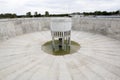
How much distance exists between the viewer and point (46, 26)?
11.7m

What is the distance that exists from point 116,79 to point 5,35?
794 centimetres

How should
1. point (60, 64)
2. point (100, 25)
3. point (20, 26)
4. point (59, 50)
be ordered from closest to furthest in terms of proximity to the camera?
1. point (60, 64)
2. point (59, 50)
3. point (100, 25)
4. point (20, 26)

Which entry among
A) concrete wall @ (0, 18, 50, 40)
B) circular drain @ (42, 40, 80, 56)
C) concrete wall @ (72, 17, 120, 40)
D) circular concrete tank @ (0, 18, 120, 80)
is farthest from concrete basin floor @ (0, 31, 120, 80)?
concrete wall @ (72, 17, 120, 40)

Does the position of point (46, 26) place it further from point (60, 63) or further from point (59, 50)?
point (60, 63)

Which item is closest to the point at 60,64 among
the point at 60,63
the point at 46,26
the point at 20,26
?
the point at 60,63

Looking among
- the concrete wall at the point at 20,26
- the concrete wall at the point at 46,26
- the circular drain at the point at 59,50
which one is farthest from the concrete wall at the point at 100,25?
the circular drain at the point at 59,50

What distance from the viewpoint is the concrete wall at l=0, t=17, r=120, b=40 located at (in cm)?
848

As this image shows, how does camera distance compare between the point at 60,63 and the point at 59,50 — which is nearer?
the point at 60,63

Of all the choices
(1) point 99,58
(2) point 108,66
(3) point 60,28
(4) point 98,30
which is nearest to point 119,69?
(2) point 108,66

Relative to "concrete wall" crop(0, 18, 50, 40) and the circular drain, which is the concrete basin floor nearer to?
the circular drain

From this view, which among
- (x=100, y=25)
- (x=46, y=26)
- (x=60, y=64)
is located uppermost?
(x=100, y=25)

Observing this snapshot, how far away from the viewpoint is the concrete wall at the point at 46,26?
8.48m

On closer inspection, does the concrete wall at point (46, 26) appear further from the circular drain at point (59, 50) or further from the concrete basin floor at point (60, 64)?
the circular drain at point (59, 50)

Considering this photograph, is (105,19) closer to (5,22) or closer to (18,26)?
(18,26)
